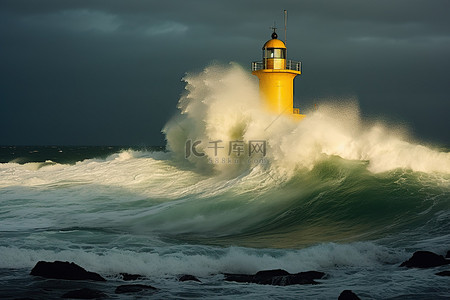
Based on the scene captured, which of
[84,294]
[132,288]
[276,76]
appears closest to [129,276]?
[132,288]

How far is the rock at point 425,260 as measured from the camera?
6531mm

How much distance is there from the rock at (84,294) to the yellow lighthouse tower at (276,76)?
12487mm

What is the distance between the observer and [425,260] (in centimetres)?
657

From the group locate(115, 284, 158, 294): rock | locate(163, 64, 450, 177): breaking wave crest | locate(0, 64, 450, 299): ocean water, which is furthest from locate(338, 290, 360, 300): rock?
locate(163, 64, 450, 177): breaking wave crest

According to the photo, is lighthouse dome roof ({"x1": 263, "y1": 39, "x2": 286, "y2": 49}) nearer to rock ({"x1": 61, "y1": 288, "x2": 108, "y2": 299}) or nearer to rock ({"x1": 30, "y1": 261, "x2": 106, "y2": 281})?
rock ({"x1": 30, "y1": 261, "x2": 106, "y2": 281})

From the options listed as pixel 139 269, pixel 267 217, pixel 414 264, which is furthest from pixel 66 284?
pixel 267 217

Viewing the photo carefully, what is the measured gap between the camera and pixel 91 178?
16984 millimetres

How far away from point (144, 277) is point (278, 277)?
1664 millimetres

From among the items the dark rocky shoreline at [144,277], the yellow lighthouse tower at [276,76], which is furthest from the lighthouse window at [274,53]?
the dark rocky shoreline at [144,277]

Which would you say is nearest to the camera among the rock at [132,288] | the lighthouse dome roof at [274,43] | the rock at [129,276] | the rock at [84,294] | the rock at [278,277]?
the rock at [84,294]

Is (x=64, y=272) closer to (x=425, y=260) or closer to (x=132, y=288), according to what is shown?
(x=132, y=288)

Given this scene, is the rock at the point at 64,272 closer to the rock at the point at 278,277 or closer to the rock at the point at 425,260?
the rock at the point at 278,277

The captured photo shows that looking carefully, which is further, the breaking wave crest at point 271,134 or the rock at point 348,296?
the breaking wave crest at point 271,134

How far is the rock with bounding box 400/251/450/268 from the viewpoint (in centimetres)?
653
